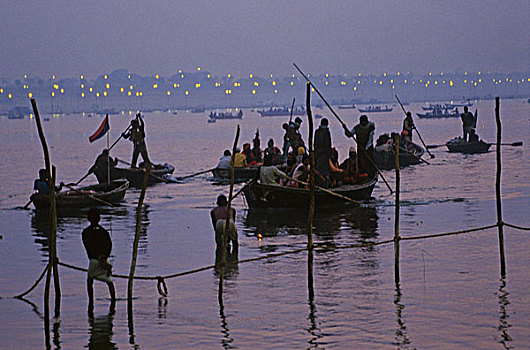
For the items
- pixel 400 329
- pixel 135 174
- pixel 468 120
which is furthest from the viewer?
pixel 468 120

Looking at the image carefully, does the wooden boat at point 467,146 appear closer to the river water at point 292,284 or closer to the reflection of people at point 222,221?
the river water at point 292,284

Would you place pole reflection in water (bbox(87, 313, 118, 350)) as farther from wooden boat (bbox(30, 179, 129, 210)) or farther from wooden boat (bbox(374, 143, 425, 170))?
wooden boat (bbox(374, 143, 425, 170))

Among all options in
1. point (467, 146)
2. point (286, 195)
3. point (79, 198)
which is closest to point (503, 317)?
point (286, 195)

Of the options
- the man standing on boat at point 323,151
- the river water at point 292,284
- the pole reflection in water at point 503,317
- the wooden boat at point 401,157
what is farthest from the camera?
the wooden boat at point 401,157

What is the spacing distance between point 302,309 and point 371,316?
2.71 ft

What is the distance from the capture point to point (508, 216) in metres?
17.5

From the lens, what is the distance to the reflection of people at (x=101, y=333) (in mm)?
8953

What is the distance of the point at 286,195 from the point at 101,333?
834 centimetres

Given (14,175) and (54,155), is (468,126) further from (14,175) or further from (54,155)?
(54,155)

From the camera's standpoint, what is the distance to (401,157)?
30562 millimetres

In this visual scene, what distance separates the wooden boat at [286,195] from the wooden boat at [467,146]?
17021 mm

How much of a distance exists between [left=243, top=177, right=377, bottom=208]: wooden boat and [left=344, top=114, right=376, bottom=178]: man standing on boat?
722 mm

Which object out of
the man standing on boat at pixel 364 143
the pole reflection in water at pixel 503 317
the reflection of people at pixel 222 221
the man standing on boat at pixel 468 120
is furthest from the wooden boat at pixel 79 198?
the man standing on boat at pixel 468 120

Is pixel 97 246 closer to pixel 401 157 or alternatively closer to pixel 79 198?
pixel 79 198
